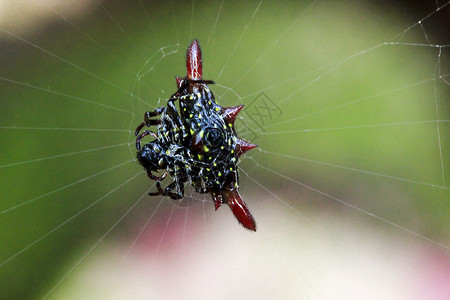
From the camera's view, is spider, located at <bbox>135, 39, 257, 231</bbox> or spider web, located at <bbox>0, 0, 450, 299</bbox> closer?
spider, located at <bbox>135, 39, 257, 231</bbox>

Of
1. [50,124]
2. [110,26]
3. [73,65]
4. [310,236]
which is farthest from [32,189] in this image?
[310,236]

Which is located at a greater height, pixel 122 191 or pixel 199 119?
pixel 199 119

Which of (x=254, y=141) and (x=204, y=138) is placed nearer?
(x=204, y=138)

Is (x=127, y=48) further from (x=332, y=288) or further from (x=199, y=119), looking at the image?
(x=332, y=288)

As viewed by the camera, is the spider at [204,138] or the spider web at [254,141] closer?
the spider at [204,138]

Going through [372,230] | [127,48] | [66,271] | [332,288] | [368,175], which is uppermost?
[127,48]
